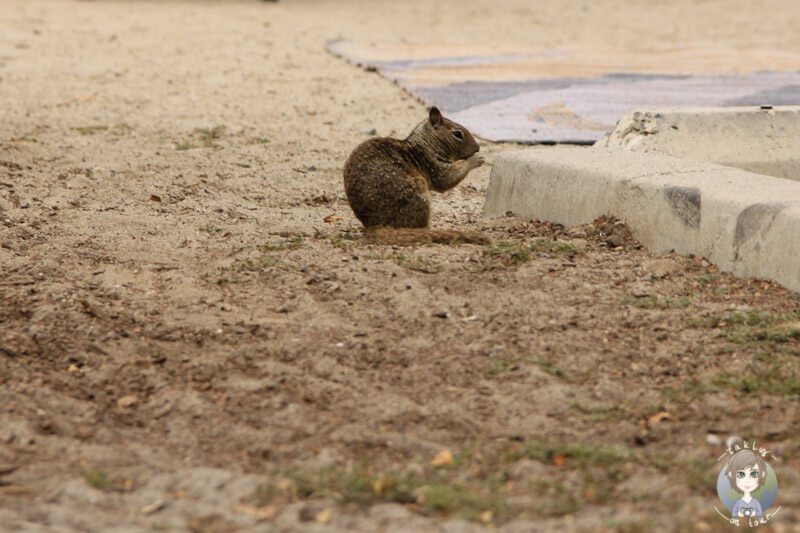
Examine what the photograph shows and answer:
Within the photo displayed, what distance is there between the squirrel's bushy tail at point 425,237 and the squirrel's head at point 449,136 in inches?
32.6

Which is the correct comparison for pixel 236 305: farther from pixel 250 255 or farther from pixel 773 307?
pixel 773 307

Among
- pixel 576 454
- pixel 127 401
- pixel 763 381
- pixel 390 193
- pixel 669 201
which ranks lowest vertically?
pixel 127 401

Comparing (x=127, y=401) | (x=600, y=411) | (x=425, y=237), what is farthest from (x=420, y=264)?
(x=127, y=401)

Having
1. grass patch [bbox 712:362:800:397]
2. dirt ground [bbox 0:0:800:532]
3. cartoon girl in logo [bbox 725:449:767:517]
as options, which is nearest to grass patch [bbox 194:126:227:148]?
dirt ground [bbox 0:0:800:532]

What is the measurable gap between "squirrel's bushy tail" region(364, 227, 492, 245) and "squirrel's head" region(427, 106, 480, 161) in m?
0.83

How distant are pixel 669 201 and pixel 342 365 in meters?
2.02

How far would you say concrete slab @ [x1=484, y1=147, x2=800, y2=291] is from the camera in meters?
3.86

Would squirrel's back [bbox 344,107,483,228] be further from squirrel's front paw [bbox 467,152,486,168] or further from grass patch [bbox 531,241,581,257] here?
grass patch [bbox 531,241,581,257]

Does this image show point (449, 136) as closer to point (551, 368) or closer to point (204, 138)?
point (551, 368)

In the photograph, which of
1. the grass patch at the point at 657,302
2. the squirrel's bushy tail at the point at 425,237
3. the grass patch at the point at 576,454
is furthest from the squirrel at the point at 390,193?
the grass patch at the point at 576,454

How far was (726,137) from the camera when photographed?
5.49 m

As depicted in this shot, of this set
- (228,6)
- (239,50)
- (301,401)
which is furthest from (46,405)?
(228,6)

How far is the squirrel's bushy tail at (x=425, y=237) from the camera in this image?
4.56 m

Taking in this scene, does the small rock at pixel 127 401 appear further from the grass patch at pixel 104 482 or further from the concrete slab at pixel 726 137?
the concrete slab at pixel 726 137
